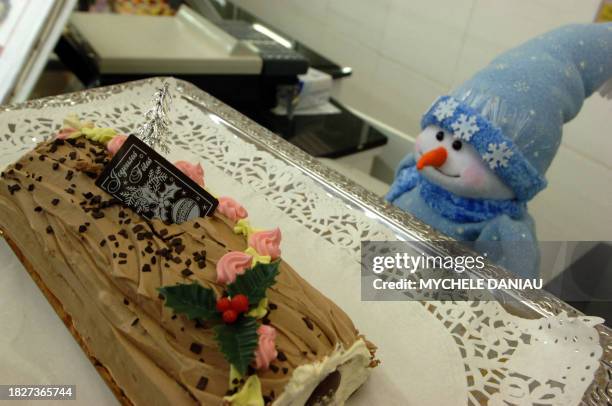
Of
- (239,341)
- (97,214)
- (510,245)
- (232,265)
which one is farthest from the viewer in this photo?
(510,245)

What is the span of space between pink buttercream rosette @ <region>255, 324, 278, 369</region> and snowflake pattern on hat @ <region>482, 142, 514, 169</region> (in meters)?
0.73

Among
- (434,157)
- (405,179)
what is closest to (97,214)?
(434,157)

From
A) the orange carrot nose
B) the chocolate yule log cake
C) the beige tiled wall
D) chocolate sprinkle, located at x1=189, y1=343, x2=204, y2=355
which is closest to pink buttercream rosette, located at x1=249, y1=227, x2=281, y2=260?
the chocolate yule log cake

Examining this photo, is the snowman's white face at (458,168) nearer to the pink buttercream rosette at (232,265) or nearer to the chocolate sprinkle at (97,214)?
the pink buttercream rosette at (232,265)

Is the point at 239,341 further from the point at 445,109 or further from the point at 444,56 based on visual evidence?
the point at 444,56

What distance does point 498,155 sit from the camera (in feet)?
4.52

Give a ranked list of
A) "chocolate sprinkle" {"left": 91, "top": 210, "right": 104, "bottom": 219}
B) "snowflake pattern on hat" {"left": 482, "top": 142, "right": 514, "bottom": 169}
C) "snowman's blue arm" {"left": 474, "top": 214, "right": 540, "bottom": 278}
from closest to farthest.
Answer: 1. "chocolate sprinkle" {"left": 91, "top": 210, "right": 104, "bottom": 219}
2. "snowflake pattern on hat" {"left": 482, "top": 142, "right": 514, "bottom": 169}
3. "snowman's blue arm" {"left": 474, "top": 214, "right": 540, "bottom": 278}

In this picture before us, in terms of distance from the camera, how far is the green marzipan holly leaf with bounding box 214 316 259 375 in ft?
2.91

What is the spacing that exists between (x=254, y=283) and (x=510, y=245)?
780mm

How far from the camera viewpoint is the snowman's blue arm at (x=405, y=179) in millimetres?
1711

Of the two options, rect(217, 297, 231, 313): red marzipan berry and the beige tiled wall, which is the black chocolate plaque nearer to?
rect(217, 297, 231, 313): red marzipan berry

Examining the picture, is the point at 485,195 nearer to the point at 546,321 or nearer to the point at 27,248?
the point at 546,321

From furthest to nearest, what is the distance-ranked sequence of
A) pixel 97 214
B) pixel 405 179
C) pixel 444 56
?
pixel 444 56, pixel 405 179, pixel 97 214

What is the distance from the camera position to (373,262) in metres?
1.39
